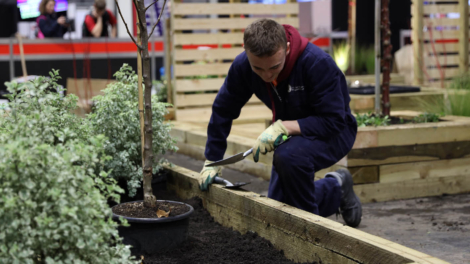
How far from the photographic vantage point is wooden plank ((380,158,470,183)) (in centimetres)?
406

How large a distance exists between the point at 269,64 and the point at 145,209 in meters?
0.90

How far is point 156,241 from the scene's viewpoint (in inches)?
97.0

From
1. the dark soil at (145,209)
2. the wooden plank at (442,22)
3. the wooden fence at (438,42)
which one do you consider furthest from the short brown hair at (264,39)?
the wooden plank at (442,22)

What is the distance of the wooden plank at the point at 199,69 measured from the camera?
685 cm

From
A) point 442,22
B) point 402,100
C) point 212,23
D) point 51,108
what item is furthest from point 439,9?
point 51,108

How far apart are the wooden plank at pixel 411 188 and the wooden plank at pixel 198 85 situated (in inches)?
129

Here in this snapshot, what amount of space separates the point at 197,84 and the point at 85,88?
3.55m

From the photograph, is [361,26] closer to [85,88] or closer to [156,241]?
[85,88]

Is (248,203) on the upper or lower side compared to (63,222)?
lower

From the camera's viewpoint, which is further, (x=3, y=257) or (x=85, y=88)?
(x=85, y=88)

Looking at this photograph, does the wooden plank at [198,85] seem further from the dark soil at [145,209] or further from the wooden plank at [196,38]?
the dark soil at [145,209]

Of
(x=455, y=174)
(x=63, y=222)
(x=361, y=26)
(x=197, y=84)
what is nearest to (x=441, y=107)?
(x=455, y=174)

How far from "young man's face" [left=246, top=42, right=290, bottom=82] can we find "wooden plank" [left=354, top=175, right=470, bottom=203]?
161cm

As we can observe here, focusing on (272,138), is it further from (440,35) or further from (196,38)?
(440,35)
